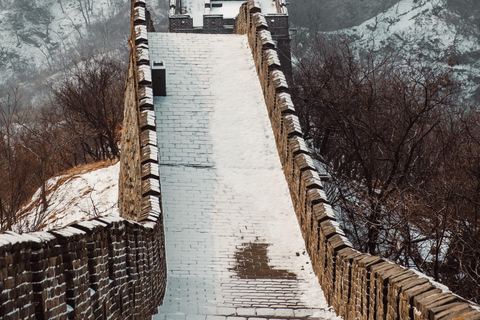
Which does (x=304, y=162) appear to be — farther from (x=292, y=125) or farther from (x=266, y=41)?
(x=266, y=41)

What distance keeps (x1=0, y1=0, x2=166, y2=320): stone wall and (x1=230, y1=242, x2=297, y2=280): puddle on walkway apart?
1.35 m

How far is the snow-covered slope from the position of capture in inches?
837

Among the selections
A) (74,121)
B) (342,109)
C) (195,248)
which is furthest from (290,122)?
(74,121)

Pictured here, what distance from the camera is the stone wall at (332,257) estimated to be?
5523 millimetres

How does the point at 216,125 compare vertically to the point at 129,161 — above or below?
above

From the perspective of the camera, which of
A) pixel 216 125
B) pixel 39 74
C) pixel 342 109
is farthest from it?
pixel 39 74

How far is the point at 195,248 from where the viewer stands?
12.3 metres

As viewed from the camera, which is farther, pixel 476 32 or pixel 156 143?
pixel 476 32

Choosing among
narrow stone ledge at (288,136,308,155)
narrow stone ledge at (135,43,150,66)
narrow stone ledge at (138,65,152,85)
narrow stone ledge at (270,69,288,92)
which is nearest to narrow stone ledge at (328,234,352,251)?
narrow stone ledge at (288,136,308,155)

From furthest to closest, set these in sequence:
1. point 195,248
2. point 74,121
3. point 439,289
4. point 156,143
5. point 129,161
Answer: point 74,121 → point 129,161 → point 156,143 → point 195,248 → point 439,289

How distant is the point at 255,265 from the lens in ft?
38.9

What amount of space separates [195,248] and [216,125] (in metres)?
Result: 4.22

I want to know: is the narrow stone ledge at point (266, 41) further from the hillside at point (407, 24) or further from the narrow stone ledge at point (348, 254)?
the hillside at point (407, 24)

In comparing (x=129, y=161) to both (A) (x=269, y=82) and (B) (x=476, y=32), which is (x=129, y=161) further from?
(B) (x=476, y=32)
